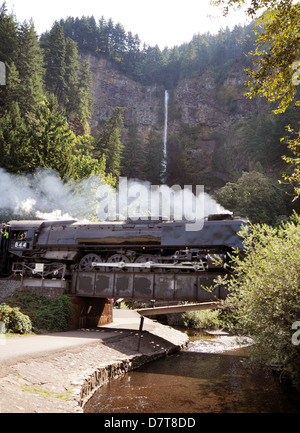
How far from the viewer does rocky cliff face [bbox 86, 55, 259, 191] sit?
7069cm

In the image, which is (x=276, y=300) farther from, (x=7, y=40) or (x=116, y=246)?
(x=7, y=40)

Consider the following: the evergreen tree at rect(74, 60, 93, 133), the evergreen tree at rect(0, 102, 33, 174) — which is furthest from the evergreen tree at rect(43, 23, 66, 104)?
the evergreen tree at rect(0, 102, 33, 174)

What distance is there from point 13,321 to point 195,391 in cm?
935

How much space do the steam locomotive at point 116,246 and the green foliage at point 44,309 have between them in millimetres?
1653

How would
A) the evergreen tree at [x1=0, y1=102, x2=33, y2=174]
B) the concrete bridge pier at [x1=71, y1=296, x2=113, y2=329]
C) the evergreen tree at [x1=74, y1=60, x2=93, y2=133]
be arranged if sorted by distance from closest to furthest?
1. the concrete bridge pier at [x1=71, y1=296, x2=113, y2=329]
2. the evergreen tree at [x1=0, y1=102, x2=33, y2=174]
3. the evergreen tree at [x1=74, y1=60, x2=93, y2=133]

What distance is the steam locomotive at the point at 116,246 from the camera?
19.2 m

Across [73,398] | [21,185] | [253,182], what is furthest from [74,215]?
[73,398]

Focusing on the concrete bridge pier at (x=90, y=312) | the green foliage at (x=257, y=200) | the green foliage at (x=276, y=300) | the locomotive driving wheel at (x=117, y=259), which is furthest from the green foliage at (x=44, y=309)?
the green foliage at (x=257, y=200)

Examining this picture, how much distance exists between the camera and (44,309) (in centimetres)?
2066

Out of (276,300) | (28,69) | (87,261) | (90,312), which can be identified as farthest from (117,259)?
(28,69)

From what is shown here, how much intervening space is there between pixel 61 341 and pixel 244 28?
10437 cm

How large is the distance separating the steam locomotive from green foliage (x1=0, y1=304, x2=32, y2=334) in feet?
15.8

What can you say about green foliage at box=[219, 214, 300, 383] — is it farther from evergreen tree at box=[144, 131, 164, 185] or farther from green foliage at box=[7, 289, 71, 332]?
evergreen tree at box=[144, 131, 164, 185]

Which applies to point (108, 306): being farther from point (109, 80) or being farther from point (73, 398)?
point (109, 80)
